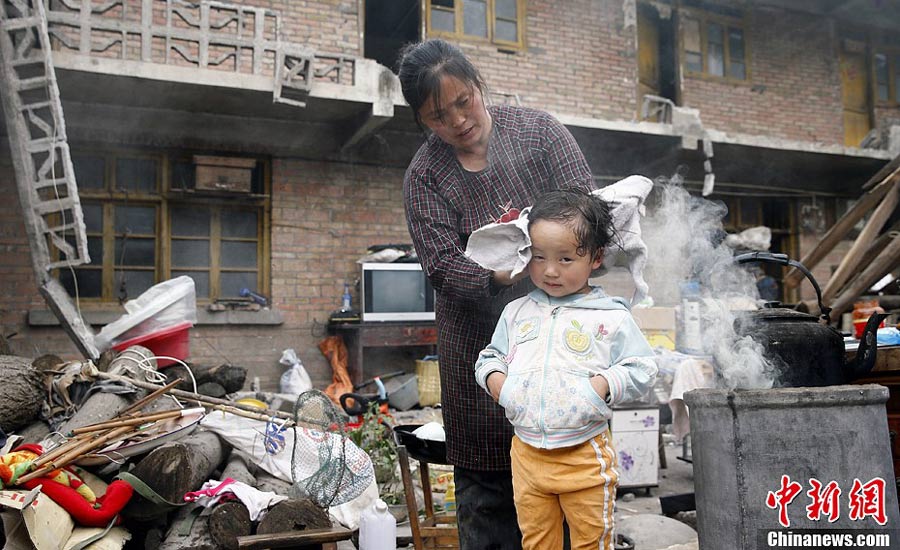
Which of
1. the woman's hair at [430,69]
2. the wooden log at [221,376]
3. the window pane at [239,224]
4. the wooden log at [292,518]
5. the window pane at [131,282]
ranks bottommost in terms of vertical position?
the wooden log at [292,518]

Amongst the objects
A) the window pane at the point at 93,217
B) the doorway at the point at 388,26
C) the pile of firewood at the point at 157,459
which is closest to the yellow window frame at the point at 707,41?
the doorway at the point at 388,26

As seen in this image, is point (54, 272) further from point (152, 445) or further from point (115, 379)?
point (152, 445)

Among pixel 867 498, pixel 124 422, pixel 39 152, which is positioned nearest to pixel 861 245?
pixel 867 498

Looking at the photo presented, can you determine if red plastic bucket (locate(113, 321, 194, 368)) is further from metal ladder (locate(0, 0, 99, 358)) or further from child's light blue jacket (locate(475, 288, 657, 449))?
child's light blue jacket (locate(475, 288, 657, 449))

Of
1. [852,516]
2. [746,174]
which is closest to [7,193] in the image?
[852,516]

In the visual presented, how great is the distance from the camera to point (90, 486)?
3656 millimetres

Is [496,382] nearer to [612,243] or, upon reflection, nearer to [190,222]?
[612,243]

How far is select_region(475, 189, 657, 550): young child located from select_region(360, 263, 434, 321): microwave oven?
20.9 feet

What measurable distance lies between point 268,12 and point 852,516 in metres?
7.92

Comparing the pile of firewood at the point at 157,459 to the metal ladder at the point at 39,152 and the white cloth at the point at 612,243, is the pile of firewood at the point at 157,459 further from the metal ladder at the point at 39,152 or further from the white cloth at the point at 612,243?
the white cloth at the point at 612,243

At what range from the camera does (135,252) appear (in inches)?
320

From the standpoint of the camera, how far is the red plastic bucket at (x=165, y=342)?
18.4 feet

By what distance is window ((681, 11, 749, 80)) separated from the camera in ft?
36.8

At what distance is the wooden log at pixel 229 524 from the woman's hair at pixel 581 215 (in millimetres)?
2644
